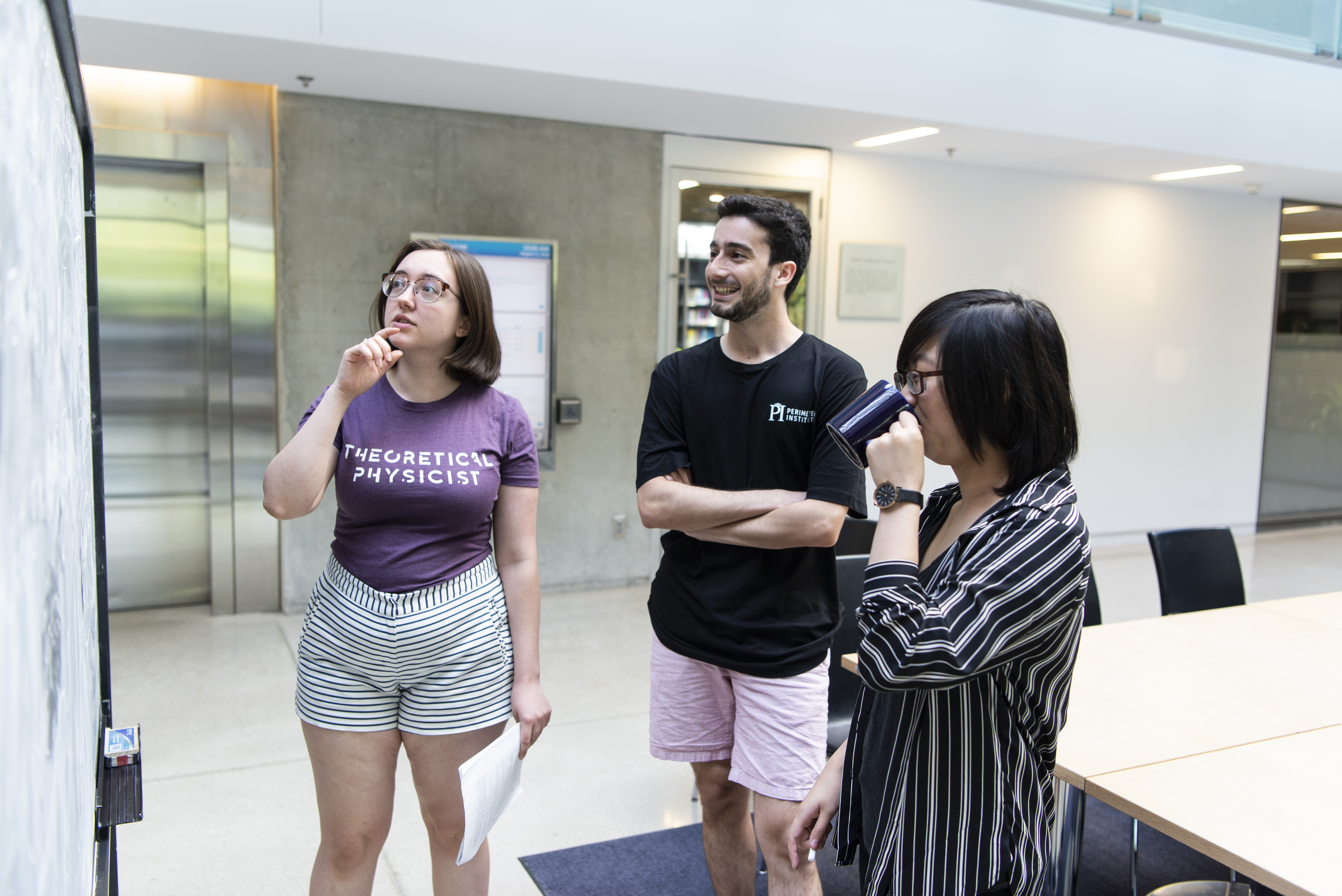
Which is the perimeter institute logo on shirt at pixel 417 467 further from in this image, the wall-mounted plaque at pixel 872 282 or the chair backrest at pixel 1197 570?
the wall-mounted plaque at pixel 872 282

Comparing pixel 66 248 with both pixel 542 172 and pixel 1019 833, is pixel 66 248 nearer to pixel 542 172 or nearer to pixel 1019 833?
pixel 1019 833

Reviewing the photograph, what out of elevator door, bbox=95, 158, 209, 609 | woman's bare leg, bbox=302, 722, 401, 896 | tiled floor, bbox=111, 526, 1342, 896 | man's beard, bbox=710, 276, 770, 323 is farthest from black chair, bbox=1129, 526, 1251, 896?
elevator door, bbox=95, 158, 209, 609

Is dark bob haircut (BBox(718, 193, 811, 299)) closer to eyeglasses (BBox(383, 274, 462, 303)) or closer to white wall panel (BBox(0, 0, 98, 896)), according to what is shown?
eyeglasses (BBox(383, 274, 462, 303))

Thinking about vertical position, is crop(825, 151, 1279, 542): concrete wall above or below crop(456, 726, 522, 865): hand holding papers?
above

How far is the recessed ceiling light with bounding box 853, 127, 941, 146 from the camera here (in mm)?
5535

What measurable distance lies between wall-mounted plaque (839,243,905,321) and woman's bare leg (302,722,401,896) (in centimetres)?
492

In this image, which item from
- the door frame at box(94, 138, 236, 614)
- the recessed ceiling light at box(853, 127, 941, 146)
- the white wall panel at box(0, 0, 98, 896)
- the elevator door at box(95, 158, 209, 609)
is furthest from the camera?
the recessed ceiling light at box(853, 127, 941, 146)

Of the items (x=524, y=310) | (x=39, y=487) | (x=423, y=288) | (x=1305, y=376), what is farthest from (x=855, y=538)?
(x=1305, y=376)

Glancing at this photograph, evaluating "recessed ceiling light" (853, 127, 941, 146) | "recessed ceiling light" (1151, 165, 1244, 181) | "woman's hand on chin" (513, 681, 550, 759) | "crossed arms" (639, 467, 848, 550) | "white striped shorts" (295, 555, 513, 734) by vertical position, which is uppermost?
"recessed ceiling light" (1151, 165, 1244, 181)

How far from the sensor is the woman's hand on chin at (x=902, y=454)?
55.4 inches

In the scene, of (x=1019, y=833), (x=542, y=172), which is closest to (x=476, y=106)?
(x=542, y=172)

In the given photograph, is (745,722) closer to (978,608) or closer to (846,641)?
(846,641)

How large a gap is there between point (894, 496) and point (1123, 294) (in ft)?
21.9

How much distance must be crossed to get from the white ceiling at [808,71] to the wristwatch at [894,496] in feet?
11.7
